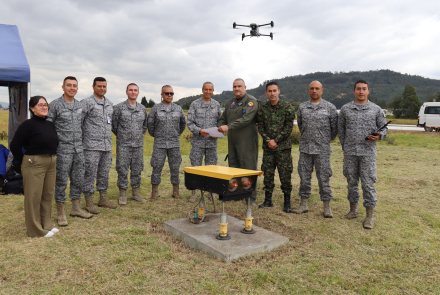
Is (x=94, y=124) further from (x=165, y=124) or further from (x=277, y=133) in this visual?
(x=277, y=133)

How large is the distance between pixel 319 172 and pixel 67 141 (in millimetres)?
3513

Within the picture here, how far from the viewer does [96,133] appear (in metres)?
4.46

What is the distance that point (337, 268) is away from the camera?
2973 mm

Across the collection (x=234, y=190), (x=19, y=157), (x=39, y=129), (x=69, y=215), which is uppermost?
(x=39, y=129)

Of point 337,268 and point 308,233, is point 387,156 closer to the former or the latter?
point 308,233

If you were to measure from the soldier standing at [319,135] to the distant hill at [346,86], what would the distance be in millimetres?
81990

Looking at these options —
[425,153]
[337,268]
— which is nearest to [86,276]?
[337,268]

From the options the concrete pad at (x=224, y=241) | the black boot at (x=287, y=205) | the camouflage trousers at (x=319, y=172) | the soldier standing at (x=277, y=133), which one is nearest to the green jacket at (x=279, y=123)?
the soldier standing at (x=277, y=133)

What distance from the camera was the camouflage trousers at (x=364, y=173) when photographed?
4090 mm

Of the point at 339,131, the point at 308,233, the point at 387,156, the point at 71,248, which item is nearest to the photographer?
the point at 71,248

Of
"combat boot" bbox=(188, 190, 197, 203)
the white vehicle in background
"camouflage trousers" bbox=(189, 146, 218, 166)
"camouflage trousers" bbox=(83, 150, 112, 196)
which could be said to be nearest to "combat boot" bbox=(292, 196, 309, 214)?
"camouflage trousers" bbox=(189, 146, 218, 166)

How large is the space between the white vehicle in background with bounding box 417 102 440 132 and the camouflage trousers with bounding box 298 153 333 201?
70.5ft

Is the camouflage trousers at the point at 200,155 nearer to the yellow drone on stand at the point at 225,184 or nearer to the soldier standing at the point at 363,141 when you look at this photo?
the yellow drone on stand at the point at 225,184

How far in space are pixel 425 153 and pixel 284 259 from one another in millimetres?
11330
